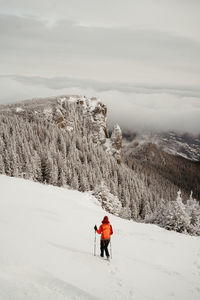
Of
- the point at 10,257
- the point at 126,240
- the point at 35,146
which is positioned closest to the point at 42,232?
the point at 10,257

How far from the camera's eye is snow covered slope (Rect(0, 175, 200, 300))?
737 centimetres

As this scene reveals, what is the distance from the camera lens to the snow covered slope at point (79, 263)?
290 inches

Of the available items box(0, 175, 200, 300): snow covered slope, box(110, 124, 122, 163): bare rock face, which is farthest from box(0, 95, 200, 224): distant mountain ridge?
box(0, 175, 200, 300): snow covered slope

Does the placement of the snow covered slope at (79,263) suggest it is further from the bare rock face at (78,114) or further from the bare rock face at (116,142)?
the bare rock face at (116,142)

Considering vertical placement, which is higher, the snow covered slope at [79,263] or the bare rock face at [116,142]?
the snow covered slope at [79,263]

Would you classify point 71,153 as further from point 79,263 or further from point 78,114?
point 79,263

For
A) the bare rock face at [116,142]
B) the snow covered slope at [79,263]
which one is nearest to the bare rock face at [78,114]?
the bare rock face at [116,142]

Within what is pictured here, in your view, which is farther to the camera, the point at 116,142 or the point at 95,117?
the point at 95,117

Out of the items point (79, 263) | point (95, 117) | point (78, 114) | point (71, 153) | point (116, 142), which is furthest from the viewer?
point (95, 117)

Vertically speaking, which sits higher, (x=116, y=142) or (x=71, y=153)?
(x=71, y=153)

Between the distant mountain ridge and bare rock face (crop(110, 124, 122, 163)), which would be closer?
the distant mountain ridge

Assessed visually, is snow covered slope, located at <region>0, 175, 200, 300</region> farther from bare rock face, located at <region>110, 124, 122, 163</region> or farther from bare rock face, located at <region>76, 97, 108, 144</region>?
bare rock face, located at <region>76, 97, 108, 144</region>

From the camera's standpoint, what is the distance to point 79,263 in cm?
981

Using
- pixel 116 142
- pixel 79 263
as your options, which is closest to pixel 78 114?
pixel 116 142
